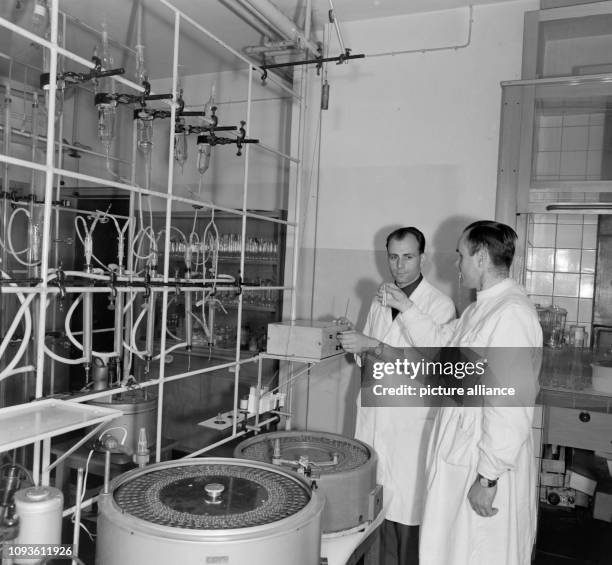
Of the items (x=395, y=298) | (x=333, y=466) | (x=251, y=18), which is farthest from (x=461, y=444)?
(x=251, y=18)

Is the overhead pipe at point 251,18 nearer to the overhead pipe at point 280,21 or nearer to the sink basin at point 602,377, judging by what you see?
the overhead pipe at point 280,21

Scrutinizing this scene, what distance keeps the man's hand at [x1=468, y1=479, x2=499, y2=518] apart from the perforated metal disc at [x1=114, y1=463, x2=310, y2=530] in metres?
0.56

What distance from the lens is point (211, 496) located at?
1.18m

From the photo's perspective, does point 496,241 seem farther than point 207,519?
Yes

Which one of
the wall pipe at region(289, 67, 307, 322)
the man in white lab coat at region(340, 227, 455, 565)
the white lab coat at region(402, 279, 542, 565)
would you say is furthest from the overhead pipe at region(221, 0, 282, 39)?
the white lab coat at region(402, 279, 542, 565)

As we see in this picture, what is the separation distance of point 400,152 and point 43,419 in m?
2.14

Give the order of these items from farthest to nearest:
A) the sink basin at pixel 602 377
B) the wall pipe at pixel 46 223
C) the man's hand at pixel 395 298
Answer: the sink basin at pixel 602 377, the man's hand at pixel 395 298, the wall pipe at pixel 46 223

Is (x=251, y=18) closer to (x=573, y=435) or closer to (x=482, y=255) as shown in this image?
(x=482, y=255)

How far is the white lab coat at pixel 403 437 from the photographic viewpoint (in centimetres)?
206

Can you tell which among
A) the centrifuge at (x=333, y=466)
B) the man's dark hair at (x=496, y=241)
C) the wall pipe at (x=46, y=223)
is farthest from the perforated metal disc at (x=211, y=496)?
the man's dark hair at (x=496, y=241)

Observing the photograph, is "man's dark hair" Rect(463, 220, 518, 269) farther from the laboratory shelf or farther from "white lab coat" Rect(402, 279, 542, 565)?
the laboratory shelf

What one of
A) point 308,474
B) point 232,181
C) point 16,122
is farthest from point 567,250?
point 16,122

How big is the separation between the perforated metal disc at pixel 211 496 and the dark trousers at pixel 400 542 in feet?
3.07

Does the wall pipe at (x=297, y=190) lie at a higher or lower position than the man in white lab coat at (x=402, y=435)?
higher
